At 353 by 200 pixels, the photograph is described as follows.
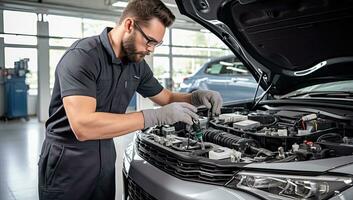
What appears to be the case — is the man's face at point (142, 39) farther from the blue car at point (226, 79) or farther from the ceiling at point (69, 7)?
the ceiling at point (69, 7)

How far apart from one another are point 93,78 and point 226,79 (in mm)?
5122

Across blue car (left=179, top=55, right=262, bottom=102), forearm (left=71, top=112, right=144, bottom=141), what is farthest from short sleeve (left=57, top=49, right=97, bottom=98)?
blue car (left=179, top=55, right=262, bottom=102)

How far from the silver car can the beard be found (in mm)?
395

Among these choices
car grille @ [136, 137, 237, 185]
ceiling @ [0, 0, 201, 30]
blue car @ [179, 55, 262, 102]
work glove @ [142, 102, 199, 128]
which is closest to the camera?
car grille @ [136, 137, 237, 185]

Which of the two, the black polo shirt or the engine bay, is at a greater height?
the black polo shirt

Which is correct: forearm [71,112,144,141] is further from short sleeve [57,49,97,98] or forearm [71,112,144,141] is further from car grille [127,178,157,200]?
car grille [127,178,157,200]

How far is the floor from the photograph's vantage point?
→ 2.95 meters

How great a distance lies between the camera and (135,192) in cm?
148

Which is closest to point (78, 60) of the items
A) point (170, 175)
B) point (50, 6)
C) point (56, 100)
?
point (56, 100)

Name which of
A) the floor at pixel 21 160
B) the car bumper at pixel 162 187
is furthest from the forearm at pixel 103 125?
the floor at pixel 21 160

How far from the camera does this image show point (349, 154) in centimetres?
124

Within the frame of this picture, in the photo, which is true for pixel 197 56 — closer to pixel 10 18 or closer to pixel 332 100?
pixel 10 18

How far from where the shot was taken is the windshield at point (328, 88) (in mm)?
2081

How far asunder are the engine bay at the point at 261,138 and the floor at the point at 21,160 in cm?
129
